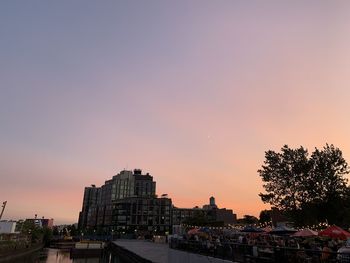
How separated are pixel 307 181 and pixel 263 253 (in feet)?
112

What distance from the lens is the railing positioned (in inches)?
578

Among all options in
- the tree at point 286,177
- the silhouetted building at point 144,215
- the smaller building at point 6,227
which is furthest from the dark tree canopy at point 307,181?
the silhouetted building at point 144,215

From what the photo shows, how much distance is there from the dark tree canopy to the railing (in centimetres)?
2590

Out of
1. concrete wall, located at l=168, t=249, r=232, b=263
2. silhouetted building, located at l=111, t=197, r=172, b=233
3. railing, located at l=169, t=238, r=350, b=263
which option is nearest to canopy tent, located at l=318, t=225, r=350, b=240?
railing, located at l=169, t=238, r=350, b=263

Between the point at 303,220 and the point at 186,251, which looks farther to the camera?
the point at 303,220

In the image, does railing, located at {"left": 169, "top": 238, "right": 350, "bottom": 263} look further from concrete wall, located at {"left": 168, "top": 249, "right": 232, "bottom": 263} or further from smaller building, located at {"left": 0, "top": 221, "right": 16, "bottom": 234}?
smaller building, located at {"left": 0, "top": 221, "right": 16, "bottom": 234}

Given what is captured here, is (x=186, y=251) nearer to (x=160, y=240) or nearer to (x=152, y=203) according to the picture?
(x=160, y=240)

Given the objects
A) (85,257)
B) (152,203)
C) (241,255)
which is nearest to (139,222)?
(152,203)

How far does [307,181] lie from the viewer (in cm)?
5053

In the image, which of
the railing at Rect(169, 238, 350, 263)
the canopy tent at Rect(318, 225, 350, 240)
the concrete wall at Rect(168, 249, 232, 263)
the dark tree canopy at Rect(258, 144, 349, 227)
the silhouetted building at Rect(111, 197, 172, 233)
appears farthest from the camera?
the silhouetted building at Rect(111, 197, 172, 233)

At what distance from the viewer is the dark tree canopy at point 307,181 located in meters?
48.7

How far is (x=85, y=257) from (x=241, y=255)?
269ft

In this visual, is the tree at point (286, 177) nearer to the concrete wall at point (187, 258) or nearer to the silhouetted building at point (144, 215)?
the concrete wall at point (187, 258)

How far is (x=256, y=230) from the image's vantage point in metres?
35.3
